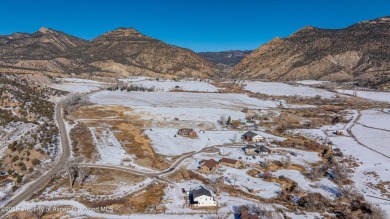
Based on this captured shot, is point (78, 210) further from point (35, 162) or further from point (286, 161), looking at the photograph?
point (286, 161)

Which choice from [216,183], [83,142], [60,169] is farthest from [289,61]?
[60,169]

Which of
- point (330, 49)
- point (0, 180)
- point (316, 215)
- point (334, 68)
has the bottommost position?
point (316, 215)

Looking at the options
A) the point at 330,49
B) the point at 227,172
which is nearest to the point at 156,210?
the point at 227,172

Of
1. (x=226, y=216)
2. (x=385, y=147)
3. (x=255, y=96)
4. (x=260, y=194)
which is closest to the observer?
(x=226, y=216)

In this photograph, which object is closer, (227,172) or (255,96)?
(227,172)

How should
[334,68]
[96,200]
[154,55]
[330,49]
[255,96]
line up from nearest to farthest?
[96,200]
[255,96]
[334,68]
[330,49]
[154,55]

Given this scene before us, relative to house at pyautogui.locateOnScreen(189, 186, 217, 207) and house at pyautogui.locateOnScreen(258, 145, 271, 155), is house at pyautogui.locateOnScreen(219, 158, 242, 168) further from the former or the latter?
house at pyautogui.locateOnScreen(189, 186, 217, 207)

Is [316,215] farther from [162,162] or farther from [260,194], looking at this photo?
[162,162]

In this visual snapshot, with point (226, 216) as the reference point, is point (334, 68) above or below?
above

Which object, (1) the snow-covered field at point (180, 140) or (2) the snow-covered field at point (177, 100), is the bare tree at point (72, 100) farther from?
(1) the snow-covered field at point (180, 140)

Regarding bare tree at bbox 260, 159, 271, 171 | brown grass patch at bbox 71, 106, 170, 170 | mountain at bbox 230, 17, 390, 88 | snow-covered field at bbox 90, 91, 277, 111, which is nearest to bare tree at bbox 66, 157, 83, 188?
brown grass patch at bbox 71, 106, 170, 170
